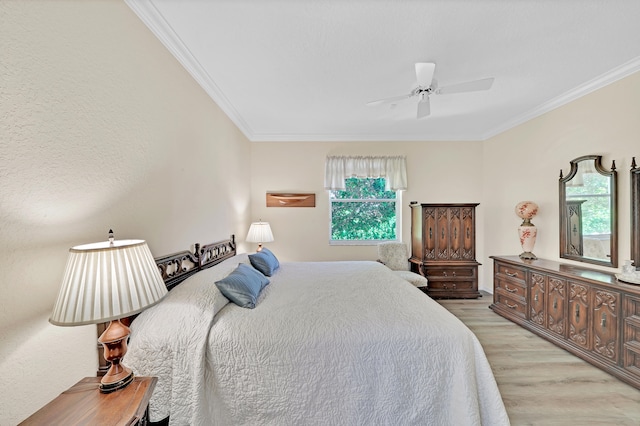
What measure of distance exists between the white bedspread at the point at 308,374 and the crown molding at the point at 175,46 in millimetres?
1831

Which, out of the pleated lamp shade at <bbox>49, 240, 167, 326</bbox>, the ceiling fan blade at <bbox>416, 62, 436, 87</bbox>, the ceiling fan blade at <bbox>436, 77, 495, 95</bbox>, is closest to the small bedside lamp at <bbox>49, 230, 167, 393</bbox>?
the pleated lamp shade at <bbox>49, 240, 167, 326</bbox>

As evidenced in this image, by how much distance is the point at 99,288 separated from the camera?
33.9 inches

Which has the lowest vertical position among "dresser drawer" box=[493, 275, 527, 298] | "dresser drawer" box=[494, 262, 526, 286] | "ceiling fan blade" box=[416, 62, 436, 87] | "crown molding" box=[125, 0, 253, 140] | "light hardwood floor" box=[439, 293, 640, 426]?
"light hardwood floor" box=[439, 293, 640, 426]

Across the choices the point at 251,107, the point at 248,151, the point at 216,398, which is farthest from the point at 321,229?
the point at 216,398

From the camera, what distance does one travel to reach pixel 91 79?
1.18 metres

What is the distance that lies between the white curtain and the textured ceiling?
1064 mm

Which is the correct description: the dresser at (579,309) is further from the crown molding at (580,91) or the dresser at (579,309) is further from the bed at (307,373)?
the crown molding at (580,91)

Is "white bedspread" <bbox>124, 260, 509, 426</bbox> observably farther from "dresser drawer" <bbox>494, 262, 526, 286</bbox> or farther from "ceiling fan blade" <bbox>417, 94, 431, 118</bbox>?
"dresser drawer" <bbox>494, 262, 526, 286</bbox>

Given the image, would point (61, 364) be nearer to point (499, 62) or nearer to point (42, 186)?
point (42, 186)

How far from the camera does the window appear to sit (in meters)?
4.26

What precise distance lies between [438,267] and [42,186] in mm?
4240

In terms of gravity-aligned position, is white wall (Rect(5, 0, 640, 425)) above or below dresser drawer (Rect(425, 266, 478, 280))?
above

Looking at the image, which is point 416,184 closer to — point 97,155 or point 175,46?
point 175,46

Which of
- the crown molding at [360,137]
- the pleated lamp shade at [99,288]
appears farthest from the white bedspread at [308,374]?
the crown molding at [360,137]
